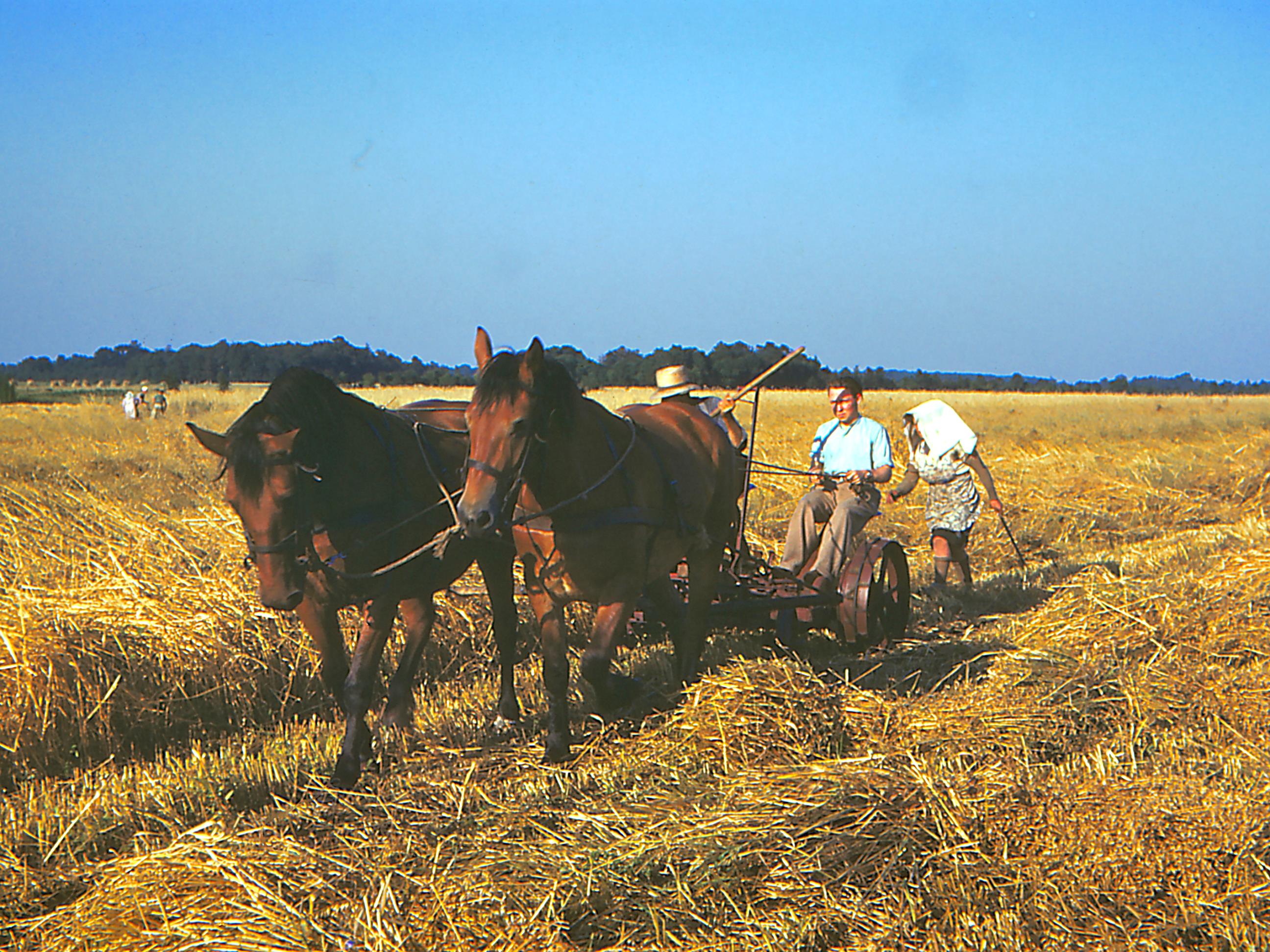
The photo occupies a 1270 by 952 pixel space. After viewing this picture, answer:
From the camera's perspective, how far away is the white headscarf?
9.28 m

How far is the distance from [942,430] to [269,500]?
21.2 ft

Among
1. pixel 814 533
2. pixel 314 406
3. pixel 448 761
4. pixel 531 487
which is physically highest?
pixel 314 406

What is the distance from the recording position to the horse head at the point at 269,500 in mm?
4520

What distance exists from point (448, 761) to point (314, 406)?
6.16ft

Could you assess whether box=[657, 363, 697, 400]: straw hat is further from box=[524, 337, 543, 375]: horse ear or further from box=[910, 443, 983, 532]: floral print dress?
box=[524, 337, 543, 375]: horse ear

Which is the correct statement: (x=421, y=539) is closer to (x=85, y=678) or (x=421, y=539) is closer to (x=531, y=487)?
(x=531, y=487)

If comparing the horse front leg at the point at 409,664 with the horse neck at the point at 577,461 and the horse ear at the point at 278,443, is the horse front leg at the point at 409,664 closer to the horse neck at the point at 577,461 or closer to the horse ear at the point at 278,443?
the horse neck at the point at 577,461

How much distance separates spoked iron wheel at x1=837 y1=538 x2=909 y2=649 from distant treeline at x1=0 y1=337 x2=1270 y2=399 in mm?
1473

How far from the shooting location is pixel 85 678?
5723 mm

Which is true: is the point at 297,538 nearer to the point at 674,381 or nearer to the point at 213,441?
the point at 213,441

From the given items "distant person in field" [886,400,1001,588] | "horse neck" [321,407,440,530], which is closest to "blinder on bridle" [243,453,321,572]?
"horse neck" [321,407,440,530]

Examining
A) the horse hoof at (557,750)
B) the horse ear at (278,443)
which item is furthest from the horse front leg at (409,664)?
the horse ear at (278,443)

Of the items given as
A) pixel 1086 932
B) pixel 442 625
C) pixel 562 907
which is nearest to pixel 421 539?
pixel 442 625

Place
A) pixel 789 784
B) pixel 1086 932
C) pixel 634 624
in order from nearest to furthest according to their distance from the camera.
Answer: pixel 1086 932, pixel 789 784, pixel 634 624
